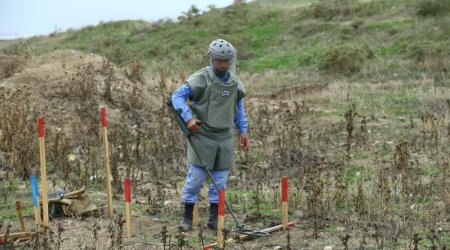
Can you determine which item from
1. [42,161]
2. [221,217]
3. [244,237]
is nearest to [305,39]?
[244,237]

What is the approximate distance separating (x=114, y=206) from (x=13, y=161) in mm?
2000

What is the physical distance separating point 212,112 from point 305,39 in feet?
51.9

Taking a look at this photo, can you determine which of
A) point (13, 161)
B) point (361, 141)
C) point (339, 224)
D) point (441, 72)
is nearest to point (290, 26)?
point (441, 72)

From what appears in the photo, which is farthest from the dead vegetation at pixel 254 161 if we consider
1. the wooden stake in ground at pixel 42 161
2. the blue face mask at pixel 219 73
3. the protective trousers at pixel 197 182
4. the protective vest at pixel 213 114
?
the blue face mask at pixel 219 73

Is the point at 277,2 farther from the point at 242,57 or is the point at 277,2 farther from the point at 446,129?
the point at 446,129

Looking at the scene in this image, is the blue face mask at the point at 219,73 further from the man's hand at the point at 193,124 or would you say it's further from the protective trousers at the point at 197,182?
the protective trousers at the point at 197,182

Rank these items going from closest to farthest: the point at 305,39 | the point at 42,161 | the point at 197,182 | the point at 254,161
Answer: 1. the point at 42,161
2. the point at 197,182
3. the point at 254,161
4. the point at 305,39

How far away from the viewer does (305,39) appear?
21.2 m

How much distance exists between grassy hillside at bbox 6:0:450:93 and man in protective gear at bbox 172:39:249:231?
9.31 m

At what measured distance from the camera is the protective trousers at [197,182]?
5883 mm

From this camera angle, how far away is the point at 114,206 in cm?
690

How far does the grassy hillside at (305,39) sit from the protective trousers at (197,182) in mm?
9307

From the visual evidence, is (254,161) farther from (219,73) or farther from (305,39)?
(305,39)

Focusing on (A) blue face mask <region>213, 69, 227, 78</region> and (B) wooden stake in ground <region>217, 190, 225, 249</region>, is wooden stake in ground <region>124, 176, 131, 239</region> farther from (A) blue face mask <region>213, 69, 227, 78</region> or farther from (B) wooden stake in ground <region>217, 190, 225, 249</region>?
(A) blue face mask <region>213, 69, 227, 78</region>
